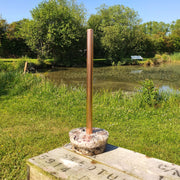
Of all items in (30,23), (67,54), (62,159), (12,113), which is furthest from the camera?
Result: (67,54)

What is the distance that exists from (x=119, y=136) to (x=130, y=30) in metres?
33.5

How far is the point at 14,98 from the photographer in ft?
21.5

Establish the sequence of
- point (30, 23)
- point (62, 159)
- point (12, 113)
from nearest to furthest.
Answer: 1. point (62, 159)
2. point (12, 113)
3. point (30, 23)

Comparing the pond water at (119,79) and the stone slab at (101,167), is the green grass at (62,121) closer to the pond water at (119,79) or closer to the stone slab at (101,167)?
the stone slab at (101,167)

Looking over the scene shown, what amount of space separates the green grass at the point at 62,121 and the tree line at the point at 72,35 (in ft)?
54.9

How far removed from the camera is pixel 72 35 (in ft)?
79.3

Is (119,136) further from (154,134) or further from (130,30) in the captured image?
(130,30)

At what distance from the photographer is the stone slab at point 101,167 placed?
→ 1564 mm

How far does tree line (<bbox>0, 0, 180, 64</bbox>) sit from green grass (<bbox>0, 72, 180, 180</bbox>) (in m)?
16.7

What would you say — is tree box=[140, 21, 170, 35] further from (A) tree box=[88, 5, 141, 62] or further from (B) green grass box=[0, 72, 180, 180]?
(B) green grass box=[0, 72, 180, 180]

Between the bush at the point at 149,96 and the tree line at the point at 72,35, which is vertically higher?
the tree line at the point at 72,35

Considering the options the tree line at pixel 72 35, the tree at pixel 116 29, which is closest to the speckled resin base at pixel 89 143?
the tree line at pixel 72 35

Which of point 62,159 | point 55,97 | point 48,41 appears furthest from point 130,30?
point 62,159

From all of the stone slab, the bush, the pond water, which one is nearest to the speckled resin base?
the stone slab
